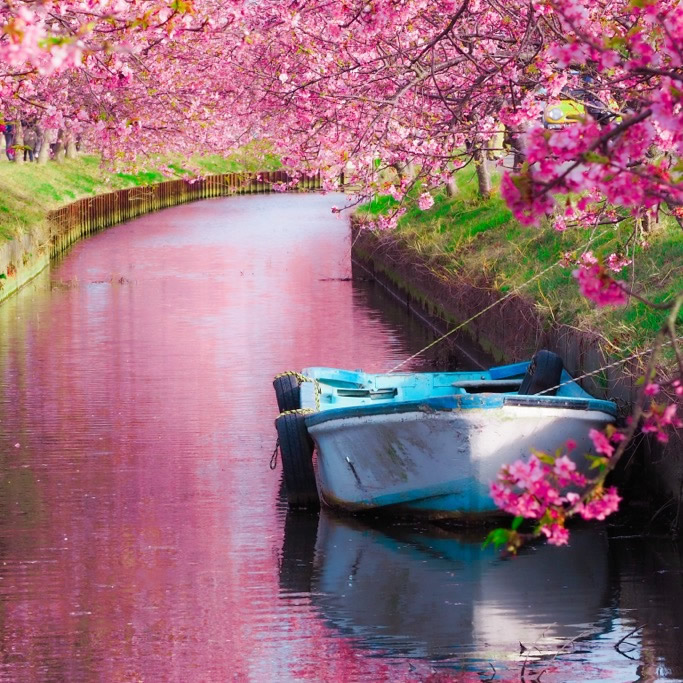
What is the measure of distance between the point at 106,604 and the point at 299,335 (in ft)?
46.2

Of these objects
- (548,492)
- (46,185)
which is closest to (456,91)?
(548,492)

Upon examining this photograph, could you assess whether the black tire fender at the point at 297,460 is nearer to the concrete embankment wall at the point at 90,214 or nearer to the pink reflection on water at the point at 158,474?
the pink reflection on water at the point at 158,474

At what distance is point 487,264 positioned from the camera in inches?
862

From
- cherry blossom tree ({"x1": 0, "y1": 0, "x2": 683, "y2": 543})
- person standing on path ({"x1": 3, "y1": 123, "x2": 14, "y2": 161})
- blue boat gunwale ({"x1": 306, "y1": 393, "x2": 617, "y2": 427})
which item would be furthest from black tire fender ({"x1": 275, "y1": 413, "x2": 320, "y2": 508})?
person standing on path ({"x1": 3, "y1": 123, "x2": 14, "y2": 161})

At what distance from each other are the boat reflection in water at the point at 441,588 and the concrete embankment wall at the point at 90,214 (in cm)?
1787

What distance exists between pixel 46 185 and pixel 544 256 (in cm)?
2700

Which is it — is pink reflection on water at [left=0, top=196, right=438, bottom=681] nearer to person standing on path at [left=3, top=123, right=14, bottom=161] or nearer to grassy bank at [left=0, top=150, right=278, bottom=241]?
grassy bank at [left=0, top=150, right=278, bottom=241]

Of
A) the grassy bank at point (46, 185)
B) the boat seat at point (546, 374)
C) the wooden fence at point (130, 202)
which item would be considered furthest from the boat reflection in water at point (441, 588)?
the grassy bank at point (46, 185)

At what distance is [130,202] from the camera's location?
2143 inches

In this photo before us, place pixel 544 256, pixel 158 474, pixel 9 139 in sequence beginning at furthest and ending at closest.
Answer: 1. pixel 9 139
2. pixel 544 256
3. pixel 158 474

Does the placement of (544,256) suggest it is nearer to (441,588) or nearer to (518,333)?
(518,333)

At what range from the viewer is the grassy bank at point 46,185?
109 ft

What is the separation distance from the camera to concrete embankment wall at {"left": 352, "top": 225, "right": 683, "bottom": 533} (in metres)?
12.3

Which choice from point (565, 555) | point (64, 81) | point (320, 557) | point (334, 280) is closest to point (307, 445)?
point (320, 557)
